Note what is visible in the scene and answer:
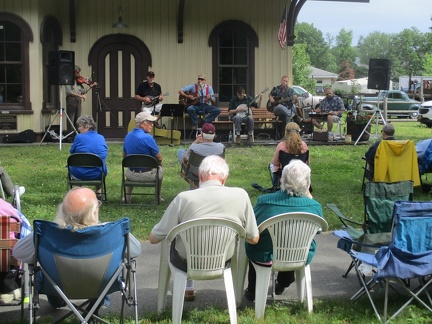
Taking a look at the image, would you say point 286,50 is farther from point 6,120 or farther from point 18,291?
point 18,291

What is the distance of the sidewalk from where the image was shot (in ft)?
19.0

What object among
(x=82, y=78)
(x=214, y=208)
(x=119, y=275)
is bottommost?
(x=119, y=275)

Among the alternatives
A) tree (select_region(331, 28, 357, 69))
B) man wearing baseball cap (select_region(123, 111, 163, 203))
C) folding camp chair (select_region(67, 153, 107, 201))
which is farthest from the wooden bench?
tree (select_region(331, 28, 357, 69))

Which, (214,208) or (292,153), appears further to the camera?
(292,153)

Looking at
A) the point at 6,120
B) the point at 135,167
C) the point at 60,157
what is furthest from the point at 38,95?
the point at 135,167

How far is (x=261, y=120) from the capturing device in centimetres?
1791

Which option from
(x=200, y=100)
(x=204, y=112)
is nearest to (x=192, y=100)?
(x=200, y=100)

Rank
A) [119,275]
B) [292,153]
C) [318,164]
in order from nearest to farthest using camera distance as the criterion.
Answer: [119,275] → [292,153] → [318,164]

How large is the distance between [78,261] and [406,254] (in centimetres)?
228

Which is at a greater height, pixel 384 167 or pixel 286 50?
pixel 286 50

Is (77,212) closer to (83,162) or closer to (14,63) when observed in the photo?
(83,162)

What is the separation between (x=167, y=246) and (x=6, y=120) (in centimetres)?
1232

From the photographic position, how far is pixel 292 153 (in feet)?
31.4

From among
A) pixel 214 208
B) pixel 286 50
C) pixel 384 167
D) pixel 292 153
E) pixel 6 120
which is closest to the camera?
pixel 214 208
